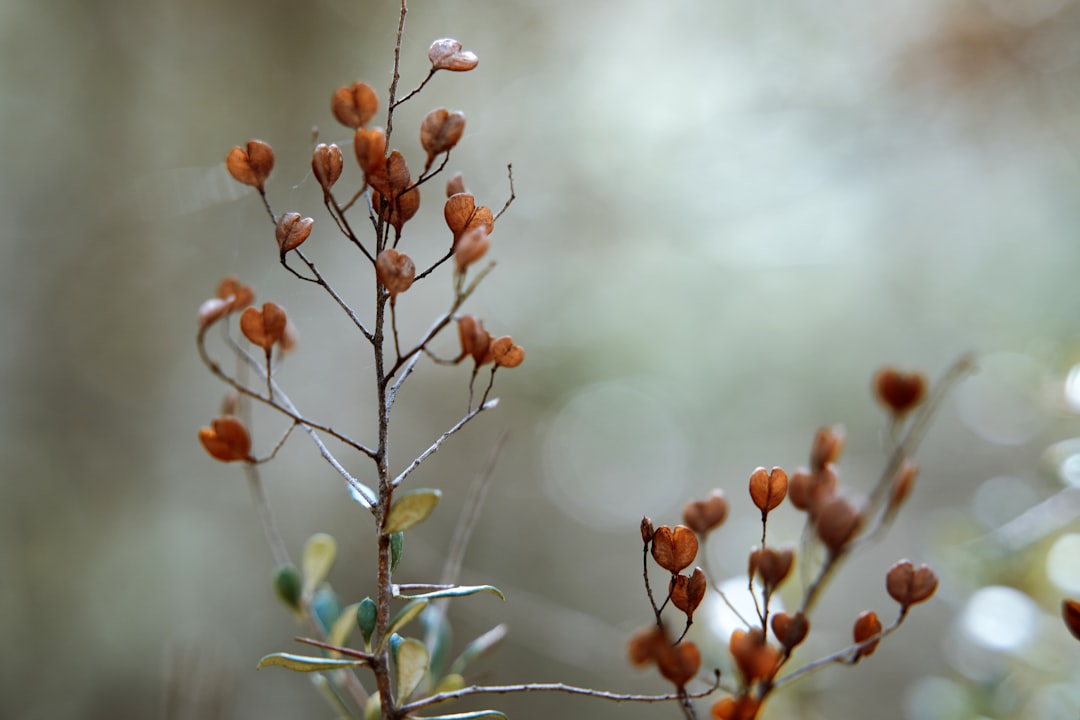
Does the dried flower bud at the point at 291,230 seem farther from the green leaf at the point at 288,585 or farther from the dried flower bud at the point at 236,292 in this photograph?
the green leaf at the point at 288,585

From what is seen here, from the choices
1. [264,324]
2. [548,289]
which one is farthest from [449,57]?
[548,289]

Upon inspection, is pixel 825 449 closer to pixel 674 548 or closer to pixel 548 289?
pixel 674 548

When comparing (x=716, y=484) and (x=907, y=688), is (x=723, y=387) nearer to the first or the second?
(x=716, y=484)

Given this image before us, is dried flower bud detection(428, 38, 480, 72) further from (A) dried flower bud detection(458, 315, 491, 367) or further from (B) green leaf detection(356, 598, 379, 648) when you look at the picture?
(B) green leaf detection(356, 598, 379, 648)

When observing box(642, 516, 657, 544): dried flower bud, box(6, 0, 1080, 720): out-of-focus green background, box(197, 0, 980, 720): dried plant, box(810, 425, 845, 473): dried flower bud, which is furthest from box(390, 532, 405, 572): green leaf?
box(6, 0, 1080, 720): out-of-focus green background

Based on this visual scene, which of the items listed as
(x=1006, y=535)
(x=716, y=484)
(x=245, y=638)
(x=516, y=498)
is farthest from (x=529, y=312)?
(x=1006, y=535)
